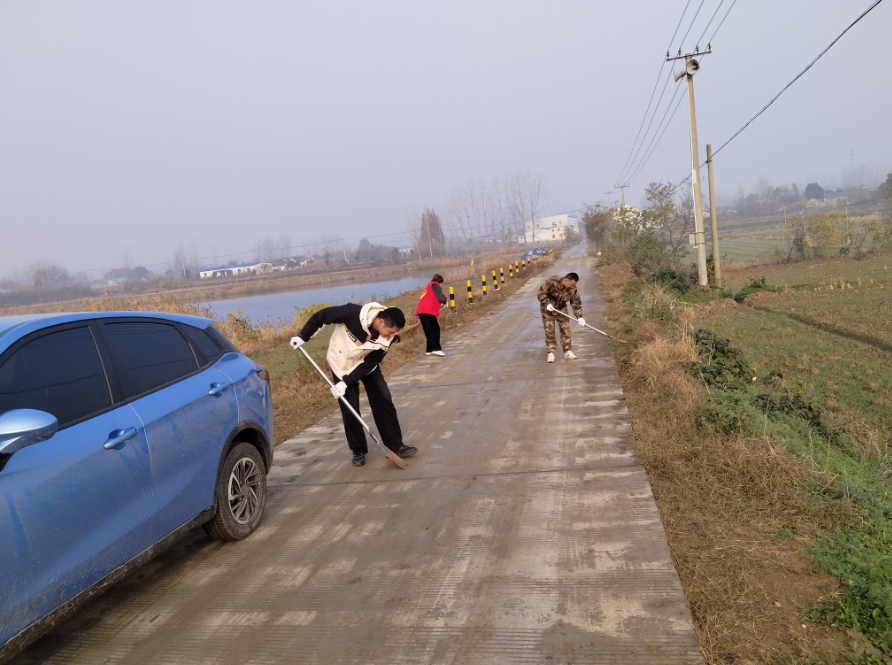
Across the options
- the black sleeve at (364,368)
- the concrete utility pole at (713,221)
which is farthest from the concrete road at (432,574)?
the concrete utility pole at (713,221)

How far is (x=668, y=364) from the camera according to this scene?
825cm

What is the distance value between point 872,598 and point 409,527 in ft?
9.08

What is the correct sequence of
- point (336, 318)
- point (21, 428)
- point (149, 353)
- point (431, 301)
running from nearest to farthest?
1. point (21, 428)
2. point (149, 353)
3. point (336, 318)
4. point (431, 301)

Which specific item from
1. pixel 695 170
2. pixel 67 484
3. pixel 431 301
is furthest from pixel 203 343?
pixel 695 170

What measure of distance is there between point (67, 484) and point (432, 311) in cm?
961

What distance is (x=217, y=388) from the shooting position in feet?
14.9

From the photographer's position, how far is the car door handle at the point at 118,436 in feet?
11.2

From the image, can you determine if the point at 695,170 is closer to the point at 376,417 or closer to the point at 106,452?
the point at 376,417

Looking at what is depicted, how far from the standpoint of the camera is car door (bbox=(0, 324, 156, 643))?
2832 millimetres

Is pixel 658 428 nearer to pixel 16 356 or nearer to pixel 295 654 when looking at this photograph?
pixel 295 654

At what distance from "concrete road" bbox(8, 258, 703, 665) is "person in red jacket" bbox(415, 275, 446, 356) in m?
5.88

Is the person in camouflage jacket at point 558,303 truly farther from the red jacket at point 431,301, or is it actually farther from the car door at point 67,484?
the car door at point 67,484

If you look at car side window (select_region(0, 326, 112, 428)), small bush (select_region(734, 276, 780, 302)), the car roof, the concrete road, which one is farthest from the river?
car side window (select_region(0, 326, 112, 428))

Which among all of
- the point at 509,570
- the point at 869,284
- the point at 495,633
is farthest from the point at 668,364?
the point at 869,284
